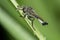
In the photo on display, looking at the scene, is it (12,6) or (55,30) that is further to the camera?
(55,30)

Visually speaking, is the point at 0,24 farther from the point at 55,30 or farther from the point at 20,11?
the point at 55,30

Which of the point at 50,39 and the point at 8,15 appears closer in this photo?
the point at 8,15

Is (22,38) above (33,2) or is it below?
below

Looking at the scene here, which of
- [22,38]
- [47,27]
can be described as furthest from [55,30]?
[22,38]

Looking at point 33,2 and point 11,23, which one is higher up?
point 33,2

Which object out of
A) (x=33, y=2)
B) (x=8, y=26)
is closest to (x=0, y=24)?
(x=8, y=26)

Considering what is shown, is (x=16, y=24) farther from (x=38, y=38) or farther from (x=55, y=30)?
(x=55, y=30)
